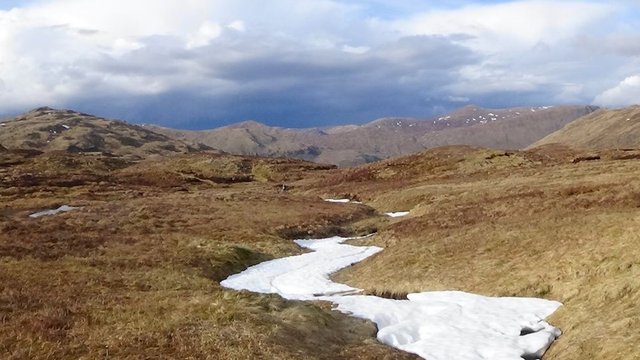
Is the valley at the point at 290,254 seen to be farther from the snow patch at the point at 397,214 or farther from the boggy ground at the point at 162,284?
the snow patch at the point at 397,214

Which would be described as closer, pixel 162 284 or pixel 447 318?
pixel 447 318

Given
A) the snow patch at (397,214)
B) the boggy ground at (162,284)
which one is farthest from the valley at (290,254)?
the snow patch at (397,214)

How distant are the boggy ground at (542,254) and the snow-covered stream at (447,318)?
0.98 metres

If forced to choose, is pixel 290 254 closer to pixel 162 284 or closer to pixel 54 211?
pixel 162 284

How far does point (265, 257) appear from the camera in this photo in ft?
141

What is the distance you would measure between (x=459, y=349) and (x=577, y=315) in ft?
16.9

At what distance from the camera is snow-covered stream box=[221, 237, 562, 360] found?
20641 mm

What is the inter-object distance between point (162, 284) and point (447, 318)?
1450cm

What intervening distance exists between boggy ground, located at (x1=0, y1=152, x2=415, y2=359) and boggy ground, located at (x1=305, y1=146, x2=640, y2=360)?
701cm

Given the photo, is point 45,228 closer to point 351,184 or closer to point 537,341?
point 537,341

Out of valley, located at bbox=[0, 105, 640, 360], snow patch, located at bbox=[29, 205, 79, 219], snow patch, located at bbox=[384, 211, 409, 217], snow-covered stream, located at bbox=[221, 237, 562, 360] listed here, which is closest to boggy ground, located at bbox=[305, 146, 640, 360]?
valley, located at bbox=[0, 105, 640, 360]

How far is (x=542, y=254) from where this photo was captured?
29.3m

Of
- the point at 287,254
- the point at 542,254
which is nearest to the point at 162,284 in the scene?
the point at 287,254

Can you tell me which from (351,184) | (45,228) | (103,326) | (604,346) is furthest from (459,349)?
(351,184)
